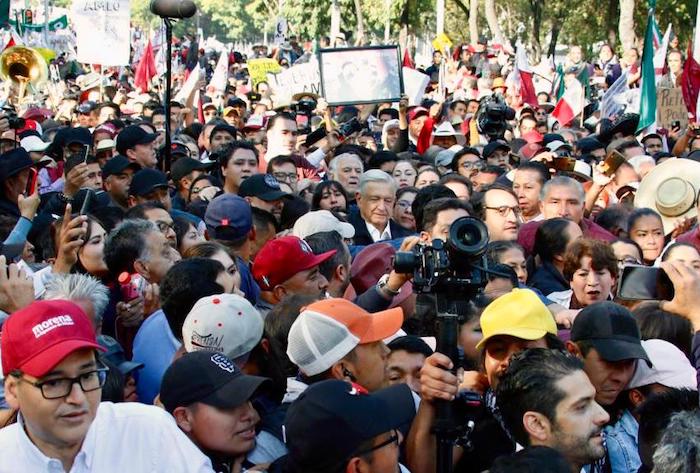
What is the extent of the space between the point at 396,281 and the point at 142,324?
1.17m

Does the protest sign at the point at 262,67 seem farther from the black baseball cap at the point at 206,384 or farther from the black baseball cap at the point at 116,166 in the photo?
the black baseball cap at the point at 206,384

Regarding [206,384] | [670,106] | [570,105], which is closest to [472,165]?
[670,106]

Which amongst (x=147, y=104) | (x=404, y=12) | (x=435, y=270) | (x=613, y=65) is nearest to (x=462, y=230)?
(x=435, y=270)

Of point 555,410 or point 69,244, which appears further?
point 69,244

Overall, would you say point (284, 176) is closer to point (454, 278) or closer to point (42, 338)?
point (454, 278)

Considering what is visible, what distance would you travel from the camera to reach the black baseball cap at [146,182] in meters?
7.92

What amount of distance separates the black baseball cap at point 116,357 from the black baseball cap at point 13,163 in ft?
10.9

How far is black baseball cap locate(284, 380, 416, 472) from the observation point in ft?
10.4

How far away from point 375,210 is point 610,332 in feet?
12.4

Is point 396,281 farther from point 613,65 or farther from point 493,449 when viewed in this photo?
point 613,65

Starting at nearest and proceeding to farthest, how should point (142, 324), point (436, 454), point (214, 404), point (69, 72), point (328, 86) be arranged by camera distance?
1. point (214, 404)
2. point (436, 454)
3. point (142, 324)
4. point (328, 86)
5. point (69, 72)

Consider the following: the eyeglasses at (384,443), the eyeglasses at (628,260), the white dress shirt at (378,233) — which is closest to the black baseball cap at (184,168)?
the white dress shirt at (378,233)

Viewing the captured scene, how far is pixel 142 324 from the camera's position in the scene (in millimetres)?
5012

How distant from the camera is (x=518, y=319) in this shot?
Result: 425 cm
